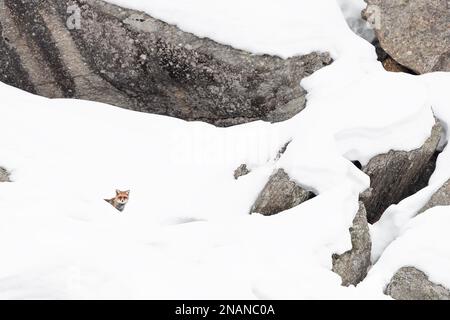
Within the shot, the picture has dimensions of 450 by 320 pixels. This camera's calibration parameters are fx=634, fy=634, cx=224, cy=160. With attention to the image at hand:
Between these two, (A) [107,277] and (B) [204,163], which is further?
(B) [204,163]

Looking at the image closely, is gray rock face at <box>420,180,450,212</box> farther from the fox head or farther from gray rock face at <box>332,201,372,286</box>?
the fox head

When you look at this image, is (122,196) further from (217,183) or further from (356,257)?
(356,257)

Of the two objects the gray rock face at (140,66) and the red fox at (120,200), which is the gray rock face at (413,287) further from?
the gray rock face at (140,66)

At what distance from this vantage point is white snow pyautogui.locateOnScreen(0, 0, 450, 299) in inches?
332

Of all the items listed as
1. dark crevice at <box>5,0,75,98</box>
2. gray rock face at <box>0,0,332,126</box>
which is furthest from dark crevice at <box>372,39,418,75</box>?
dark crevice at <box>5,0,75,98</box>

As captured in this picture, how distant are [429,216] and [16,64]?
11.5m

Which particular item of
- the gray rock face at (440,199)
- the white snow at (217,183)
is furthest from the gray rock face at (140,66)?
the gray rock face at (440,199)

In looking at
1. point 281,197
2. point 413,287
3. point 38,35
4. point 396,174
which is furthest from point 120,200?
point 38,35

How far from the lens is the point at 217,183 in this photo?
43.5ft

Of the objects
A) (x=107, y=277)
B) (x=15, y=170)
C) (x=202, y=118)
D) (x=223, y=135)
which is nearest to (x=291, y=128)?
(x=223, y=135)

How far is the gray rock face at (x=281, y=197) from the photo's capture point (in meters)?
12.1

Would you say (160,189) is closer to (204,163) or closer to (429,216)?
(204,163)

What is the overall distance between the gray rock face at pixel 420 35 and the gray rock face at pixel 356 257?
742 centimetres

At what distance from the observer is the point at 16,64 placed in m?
17.1
